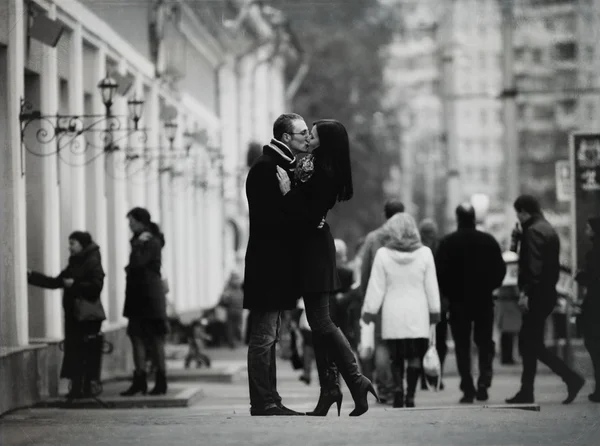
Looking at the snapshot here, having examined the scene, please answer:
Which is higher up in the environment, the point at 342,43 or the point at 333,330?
the point at 342,43

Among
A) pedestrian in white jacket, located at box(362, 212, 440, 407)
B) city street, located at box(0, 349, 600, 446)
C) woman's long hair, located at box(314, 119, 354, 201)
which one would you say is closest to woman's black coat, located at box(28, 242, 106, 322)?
pedestrian in white jacket, located at box(362, 212, 440, 407)

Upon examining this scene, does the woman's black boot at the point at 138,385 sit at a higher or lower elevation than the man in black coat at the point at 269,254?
lower

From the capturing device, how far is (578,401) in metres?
16.3

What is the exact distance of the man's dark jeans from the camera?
36.3ft

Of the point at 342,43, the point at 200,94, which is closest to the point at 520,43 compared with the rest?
the point at 342,43

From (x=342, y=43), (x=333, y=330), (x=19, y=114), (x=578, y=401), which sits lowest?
(x=578, y=401)

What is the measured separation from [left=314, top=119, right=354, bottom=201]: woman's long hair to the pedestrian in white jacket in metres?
4.34

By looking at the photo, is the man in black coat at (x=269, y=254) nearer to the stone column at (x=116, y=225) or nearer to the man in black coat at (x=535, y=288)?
the man in black coat at (x=535, y=288)

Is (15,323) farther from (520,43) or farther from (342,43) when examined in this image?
(520,43)

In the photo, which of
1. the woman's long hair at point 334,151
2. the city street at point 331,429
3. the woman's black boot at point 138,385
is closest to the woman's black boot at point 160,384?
the woman's black boot at point 138,385

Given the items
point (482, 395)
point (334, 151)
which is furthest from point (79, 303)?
point (334, 151)

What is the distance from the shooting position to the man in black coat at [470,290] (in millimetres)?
16750

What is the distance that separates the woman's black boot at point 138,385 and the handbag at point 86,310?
128cm

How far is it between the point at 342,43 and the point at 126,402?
48754mm
